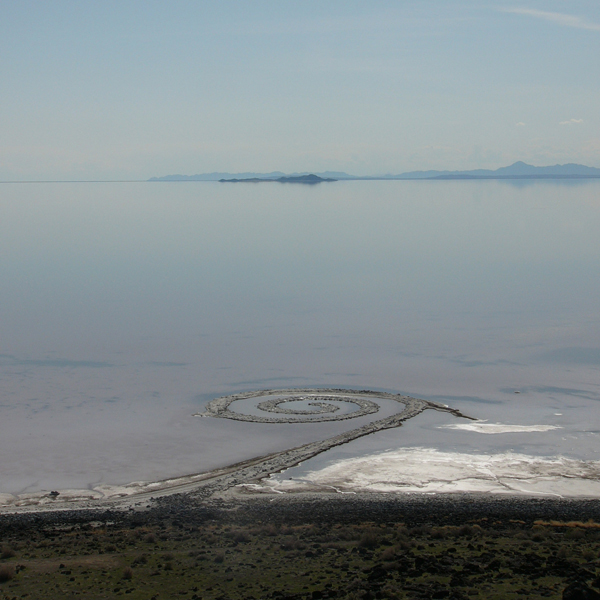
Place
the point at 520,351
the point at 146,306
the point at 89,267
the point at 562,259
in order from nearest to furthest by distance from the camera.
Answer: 1. the point at 520,351
2. the point at 146,306
3. the point at 89,267
4. the point at 562,259

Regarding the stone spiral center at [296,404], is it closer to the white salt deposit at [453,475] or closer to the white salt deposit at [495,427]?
the white salt deposit at [495,427]

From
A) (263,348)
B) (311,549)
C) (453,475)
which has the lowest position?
(453,475)

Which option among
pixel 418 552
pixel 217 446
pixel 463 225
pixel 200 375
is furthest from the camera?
pixel 463 225

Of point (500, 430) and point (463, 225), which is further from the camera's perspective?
point (463, 225)

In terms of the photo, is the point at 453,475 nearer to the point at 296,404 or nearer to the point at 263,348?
the point at 296,404

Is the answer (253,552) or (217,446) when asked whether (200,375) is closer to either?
(217,446)

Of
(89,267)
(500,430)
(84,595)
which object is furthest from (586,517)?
(89,267)

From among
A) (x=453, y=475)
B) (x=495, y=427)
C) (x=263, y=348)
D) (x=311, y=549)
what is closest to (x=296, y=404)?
(x=495, y=427)
